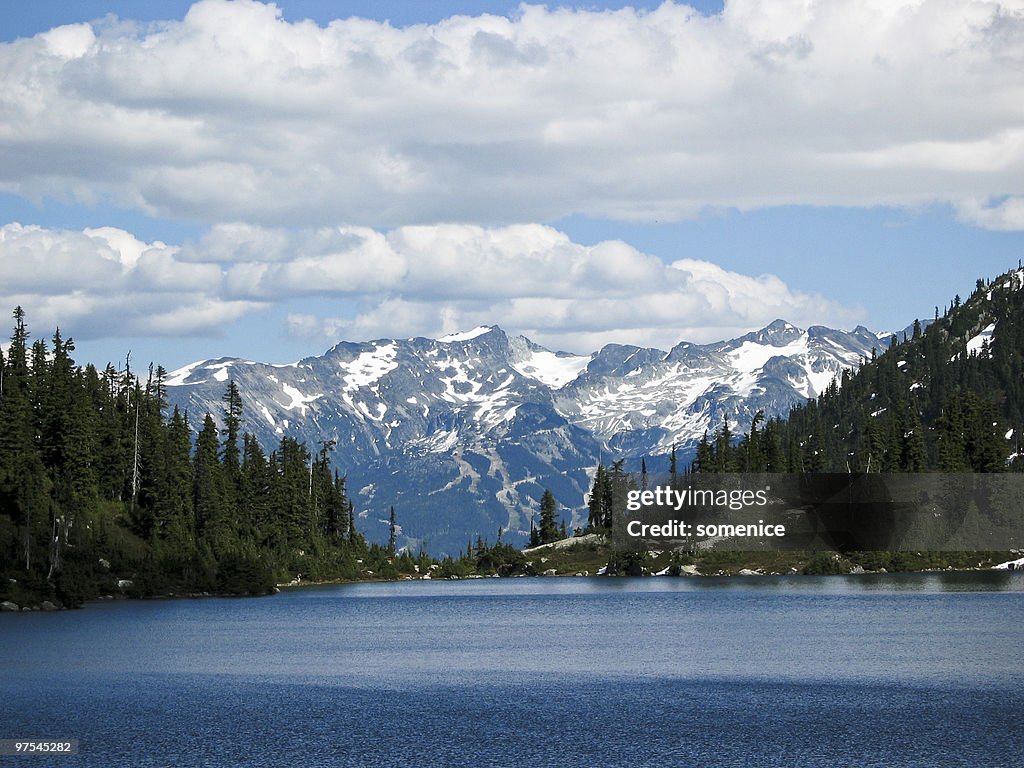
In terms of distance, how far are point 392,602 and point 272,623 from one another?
43.3m

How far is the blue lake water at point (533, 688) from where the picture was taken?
69688mm

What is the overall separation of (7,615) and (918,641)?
106826 mm

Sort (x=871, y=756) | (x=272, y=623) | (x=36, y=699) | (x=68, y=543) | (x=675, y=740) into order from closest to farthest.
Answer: (x=871, y=756) < (x=675, y=740) < (x=36, y=699) < (x=272, y=623) < (x=68, y=543)

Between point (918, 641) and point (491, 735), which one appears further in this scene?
point (918, 641)

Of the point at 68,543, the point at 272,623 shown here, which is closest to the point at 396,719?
the point at 272,623

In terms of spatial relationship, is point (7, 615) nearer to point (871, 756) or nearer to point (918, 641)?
point (918, 641)

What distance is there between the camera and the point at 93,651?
118 meters

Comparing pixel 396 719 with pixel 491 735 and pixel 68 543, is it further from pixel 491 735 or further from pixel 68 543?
pixel 68 543

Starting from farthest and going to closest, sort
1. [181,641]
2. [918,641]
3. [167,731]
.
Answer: [181,641] → [918,641] → [167,731]

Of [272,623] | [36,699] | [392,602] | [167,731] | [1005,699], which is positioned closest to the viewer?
[167,731]

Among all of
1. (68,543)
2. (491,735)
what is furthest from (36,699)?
(68,543)

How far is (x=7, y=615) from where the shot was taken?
160 metres

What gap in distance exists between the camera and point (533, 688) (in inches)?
3627

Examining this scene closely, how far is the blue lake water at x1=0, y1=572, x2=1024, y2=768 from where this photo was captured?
6969cm
